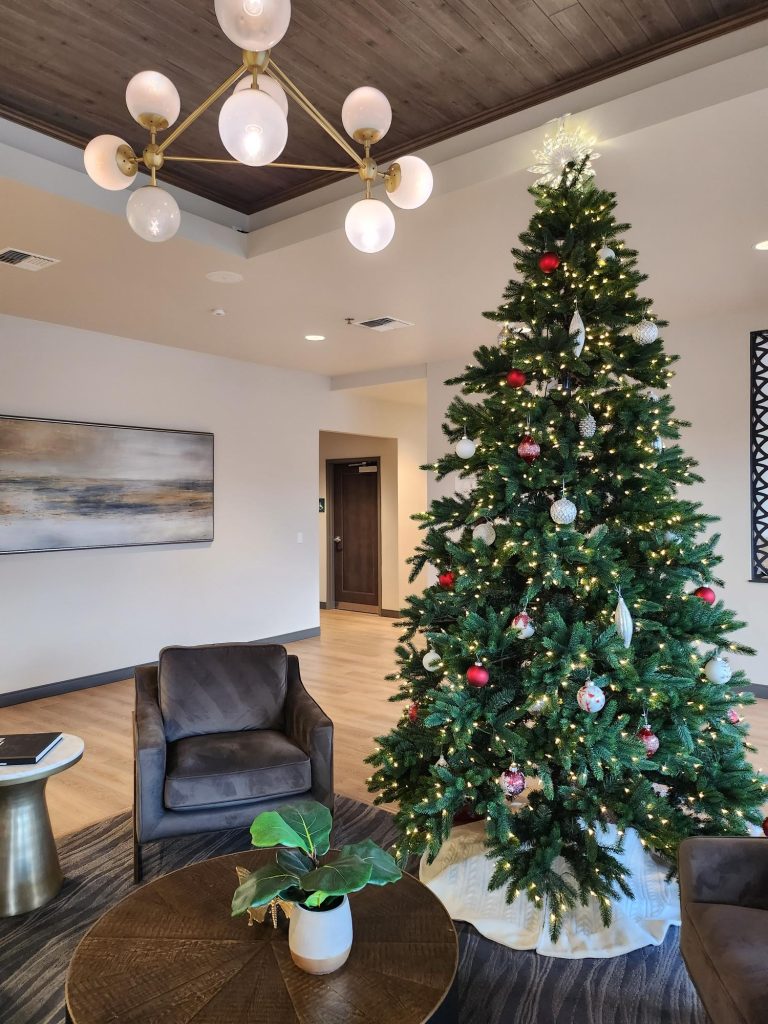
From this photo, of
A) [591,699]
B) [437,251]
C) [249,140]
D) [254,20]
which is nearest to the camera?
[254,20]

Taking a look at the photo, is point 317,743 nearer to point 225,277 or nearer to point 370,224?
point 370,224

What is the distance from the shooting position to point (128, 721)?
15.1 feet

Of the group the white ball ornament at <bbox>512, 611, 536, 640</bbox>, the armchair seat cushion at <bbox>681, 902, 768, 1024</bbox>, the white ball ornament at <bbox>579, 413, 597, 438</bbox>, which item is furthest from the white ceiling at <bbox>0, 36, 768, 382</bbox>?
the armchair seat cushion at <bbox>681, 902, 768, 1024</bbox>

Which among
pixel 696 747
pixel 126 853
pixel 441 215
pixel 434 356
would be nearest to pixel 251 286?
pixel 441 215

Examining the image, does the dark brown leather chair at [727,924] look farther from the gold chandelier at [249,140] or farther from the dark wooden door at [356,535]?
the dark wooden door at [356,535]

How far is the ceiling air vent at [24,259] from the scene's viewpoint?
3.78 m

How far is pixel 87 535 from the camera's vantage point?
5.43 m

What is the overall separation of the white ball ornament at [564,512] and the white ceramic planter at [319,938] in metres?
1.28

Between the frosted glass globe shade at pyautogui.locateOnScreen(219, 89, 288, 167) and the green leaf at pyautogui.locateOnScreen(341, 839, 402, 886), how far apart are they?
60.3 inches

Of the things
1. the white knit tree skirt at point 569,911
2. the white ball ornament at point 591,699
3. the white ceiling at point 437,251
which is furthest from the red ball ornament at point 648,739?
the white ceiling at point 437,251

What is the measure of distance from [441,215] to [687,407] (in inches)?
118

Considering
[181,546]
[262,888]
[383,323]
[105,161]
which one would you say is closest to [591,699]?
[262,888]

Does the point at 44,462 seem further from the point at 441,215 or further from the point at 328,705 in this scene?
the point at 441,215

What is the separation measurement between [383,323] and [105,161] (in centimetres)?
361
